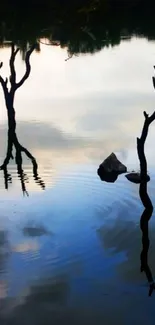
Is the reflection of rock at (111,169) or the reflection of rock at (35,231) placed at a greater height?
the reflection of rock at (35,231)

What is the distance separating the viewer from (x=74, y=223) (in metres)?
11.2

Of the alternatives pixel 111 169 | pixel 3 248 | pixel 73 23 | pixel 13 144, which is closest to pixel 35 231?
pixel 3 248

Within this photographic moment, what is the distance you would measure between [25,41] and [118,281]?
1078 inches

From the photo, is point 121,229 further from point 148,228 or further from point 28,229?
point 28,229

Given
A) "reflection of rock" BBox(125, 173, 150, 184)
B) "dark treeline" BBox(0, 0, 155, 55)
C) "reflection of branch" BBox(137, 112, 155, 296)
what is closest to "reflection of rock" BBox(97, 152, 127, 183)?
"reflection of rock" BBox(125, 173, 150, 184)

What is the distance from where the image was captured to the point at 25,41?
34.7 m

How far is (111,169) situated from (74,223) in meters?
3.26

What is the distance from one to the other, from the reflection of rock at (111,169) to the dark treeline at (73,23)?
744 inches

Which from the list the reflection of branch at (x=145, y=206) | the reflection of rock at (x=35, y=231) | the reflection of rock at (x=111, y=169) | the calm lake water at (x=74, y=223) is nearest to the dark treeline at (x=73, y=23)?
the calm lake water at (x=74, y=223)

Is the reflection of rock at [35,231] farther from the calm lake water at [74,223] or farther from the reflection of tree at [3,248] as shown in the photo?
the reflection of tree at [3,248]

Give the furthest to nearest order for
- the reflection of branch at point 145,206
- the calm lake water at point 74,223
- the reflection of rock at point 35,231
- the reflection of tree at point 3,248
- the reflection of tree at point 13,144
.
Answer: the reflection of tree at point 13,144
the reflection of rock at point 35,231
the reflection of tree at point 3,248
the reflection of branch at point 145,206
the calm lake water at point 74,223

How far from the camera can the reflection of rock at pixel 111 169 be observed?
1394 cm

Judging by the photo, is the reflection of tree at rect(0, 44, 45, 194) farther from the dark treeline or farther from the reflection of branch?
the dark treeline

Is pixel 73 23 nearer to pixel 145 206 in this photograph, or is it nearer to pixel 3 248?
pixel 145 206
